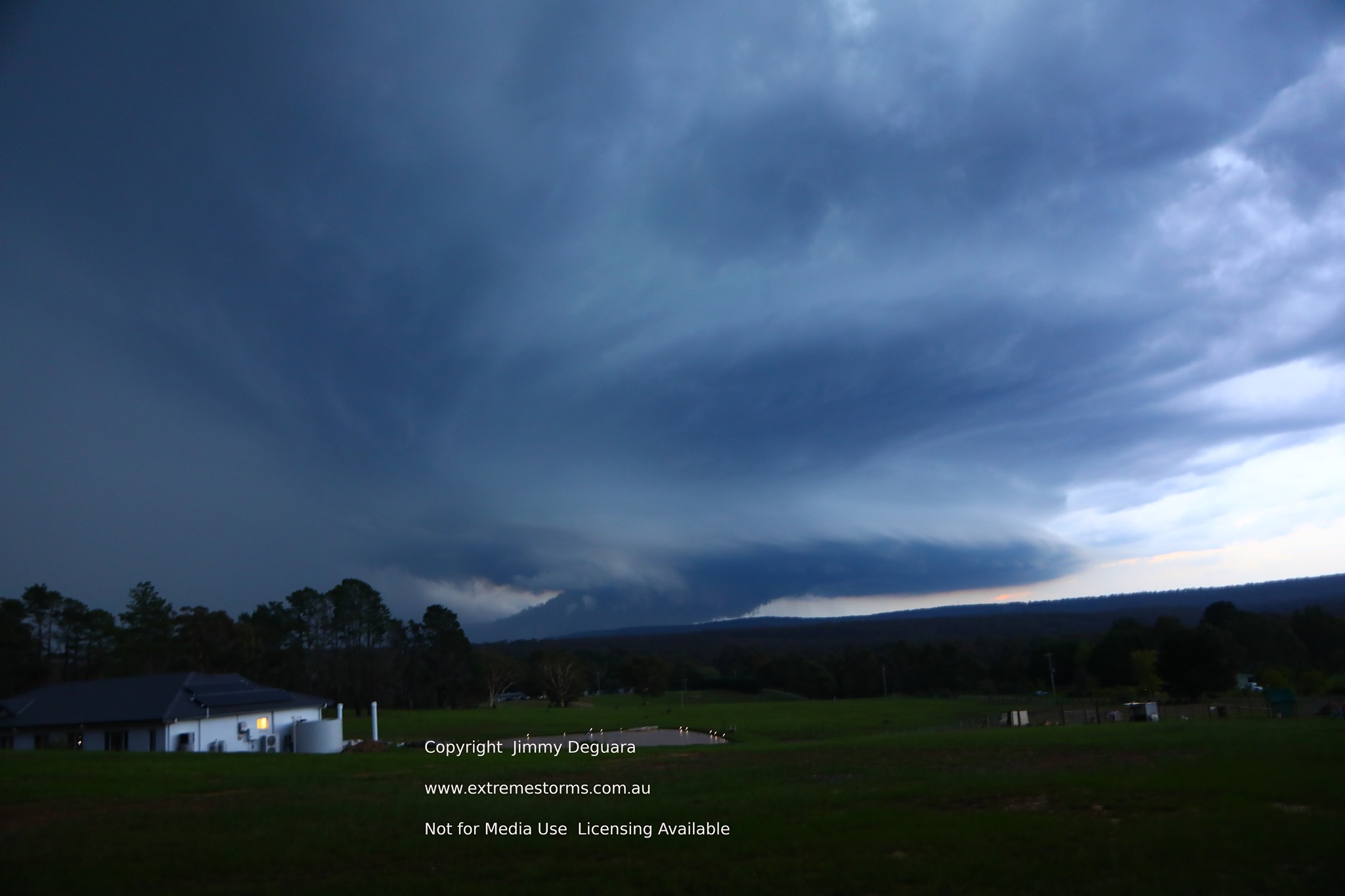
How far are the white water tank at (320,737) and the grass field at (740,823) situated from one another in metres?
17.6

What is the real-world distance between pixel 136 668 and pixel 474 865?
8915cm

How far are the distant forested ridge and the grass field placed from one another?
64332 millimetres

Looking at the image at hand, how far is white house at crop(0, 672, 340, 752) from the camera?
46781mm

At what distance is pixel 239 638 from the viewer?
9288 cm

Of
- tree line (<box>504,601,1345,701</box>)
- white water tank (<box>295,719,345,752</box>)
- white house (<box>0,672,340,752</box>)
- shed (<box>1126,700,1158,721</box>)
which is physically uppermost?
white house (<box>0,672,340,752</box>)

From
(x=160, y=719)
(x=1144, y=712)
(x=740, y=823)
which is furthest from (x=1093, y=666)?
(x=740, y=823)

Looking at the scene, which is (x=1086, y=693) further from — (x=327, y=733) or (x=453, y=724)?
(x=327, y=733)

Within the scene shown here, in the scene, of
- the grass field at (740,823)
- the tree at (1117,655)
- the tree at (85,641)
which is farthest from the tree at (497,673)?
the grass field at (740,823)

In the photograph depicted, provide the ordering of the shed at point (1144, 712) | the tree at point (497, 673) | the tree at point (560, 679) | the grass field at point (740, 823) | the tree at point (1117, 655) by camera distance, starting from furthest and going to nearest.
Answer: the tree at point (497, 673), the tree at point (560, 679), the tree at point (1117, 655), the shed at point (1144, 712), the grass field at point (740, 823)

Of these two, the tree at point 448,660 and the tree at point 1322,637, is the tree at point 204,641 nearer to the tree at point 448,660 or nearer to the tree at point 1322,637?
the tree at point 448,660

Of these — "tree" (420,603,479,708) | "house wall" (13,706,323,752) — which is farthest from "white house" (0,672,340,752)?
"tree" (420,603,479,708)

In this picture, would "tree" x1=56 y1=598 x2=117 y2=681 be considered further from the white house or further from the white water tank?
the white water tank

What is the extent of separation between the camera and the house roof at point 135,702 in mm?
47406

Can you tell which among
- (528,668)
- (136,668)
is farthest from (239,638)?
(528,668)
